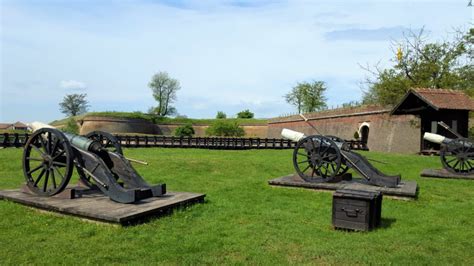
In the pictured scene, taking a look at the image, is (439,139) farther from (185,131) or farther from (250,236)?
(185,131)

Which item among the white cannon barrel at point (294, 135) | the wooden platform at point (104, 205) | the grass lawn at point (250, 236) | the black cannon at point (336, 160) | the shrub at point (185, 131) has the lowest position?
the grass lawn at point (250, 236)

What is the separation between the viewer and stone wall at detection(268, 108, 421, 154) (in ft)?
77.3

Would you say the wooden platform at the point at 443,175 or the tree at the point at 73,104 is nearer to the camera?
the wooden platform at the point at 443,175

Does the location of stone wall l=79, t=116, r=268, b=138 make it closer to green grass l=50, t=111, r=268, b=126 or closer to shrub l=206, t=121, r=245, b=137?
green grass l=50, t=111, r=268, b=126

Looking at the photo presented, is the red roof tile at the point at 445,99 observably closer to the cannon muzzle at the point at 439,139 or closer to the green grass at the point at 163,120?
the cannon muzzle at the point at 439,139

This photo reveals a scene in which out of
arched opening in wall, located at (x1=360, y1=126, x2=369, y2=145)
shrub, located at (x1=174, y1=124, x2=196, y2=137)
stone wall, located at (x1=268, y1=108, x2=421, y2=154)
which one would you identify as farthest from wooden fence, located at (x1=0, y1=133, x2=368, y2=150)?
shrub, located at (x1=174, y1=124, x2=196, y2=137)

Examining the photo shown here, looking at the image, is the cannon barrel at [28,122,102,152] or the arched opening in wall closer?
the cannon barrel at [28,122,102,152]

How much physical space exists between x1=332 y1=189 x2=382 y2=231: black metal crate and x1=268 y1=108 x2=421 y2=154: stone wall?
18525 mm

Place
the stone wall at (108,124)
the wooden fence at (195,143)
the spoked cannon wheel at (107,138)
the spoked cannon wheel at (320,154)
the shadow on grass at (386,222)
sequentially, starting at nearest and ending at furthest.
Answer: the shadow on grass at (386,222), the spoked cannon wheel at (107,138), the spoked cannon wheel at (320,154), the wooden fence at (195,143), the stone wall at (108,124)

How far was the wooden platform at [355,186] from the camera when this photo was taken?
786 cm

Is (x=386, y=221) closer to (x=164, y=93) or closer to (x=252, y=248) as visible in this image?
(x=252, y=248)

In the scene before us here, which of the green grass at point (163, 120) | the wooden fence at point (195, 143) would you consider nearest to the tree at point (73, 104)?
the green grass at point (163, 120)

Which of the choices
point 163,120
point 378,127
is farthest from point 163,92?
point 378,127

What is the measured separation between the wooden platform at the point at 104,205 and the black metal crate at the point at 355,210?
225 centimetres
